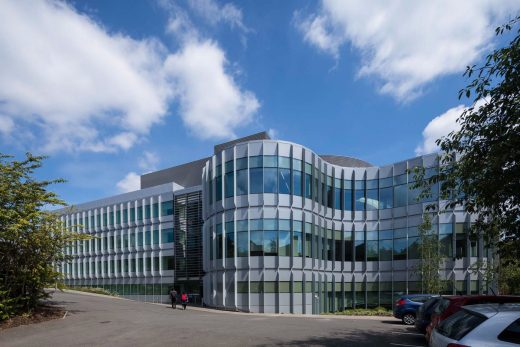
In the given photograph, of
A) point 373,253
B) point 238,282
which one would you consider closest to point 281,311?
point 238,282

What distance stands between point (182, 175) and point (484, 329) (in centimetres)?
4693

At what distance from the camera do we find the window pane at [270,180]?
29672 mm

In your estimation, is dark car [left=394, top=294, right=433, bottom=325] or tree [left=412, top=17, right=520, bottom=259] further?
dark car [left=394, top=294, right=433, bottom=325]

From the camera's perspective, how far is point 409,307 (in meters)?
18.2

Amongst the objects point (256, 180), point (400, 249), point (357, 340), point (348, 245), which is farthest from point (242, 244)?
point (357, 340)

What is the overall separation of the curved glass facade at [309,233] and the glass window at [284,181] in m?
0.07

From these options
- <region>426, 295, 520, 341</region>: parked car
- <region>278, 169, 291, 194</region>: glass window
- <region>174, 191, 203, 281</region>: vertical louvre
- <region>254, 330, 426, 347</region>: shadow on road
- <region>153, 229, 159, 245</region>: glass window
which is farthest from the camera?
<region>153, 229, 159, 245</region>: glass window

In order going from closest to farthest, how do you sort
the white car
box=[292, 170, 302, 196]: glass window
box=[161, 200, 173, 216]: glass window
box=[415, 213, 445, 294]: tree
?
the white car < box=[415, 213, 445, 294]: tree < box=[292, 170, 302, 196]: glass window < box=[161, 200, 173, 216]: glass window

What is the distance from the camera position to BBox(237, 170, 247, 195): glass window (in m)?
29.9

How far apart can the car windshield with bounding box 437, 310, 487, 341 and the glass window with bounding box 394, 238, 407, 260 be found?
30548mm

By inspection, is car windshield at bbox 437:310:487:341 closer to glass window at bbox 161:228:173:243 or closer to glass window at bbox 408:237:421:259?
glass window at bbox 408:237:421:259

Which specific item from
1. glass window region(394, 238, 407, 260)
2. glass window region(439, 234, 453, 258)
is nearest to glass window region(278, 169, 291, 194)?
glass window region(394, 238, 407, 260)

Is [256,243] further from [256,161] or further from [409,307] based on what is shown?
[409,307]

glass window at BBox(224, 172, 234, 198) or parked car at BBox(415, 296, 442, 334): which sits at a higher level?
glass window at BBox(224, 172, 234, 198)
